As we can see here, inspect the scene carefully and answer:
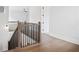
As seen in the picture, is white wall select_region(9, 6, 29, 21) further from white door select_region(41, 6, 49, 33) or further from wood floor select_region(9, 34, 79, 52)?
wood floor select_region(9, 34, 79, 52)

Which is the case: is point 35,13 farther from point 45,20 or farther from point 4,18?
point 4,18

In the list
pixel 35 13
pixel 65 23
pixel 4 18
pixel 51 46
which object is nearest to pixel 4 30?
pixel 4 18

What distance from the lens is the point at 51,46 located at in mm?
1536

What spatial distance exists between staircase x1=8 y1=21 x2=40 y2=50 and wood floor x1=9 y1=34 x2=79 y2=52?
67 millimetres

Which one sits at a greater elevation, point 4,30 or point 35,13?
point 35,13

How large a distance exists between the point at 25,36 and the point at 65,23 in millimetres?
563

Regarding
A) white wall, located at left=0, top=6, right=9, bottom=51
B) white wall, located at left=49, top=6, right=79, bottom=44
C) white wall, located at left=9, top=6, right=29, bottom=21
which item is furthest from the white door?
white wall, located at left=0, top=6, right=9, bottom=51

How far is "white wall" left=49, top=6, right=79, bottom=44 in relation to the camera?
1505mm

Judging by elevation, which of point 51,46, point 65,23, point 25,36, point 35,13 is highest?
point 35,13

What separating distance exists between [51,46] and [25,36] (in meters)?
0.38

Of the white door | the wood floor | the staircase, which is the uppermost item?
the white door

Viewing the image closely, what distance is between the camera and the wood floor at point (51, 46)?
150 cm
